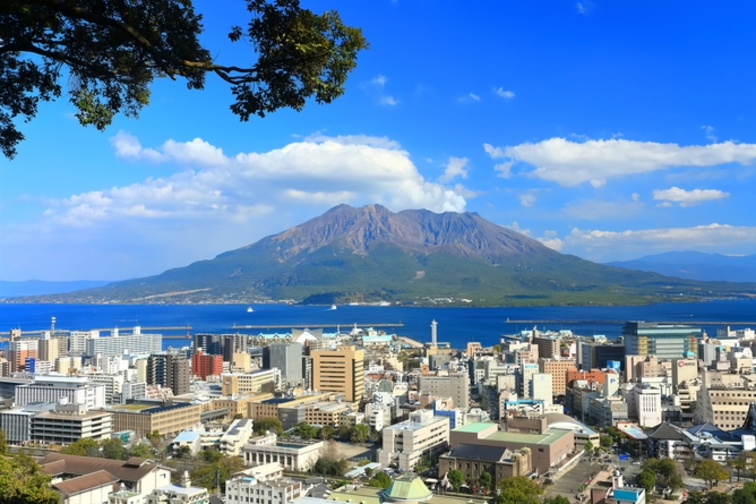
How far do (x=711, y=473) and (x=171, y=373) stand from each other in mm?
13959

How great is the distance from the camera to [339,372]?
19.1 meters

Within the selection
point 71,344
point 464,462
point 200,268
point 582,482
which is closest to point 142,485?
point 464,462

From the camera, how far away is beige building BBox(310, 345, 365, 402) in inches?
750

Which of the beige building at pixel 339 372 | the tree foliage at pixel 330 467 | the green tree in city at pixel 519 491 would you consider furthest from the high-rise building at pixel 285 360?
the green tree in city at pixel 519 491

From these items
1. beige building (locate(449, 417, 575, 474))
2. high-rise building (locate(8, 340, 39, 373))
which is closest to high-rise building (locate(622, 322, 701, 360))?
beige building (locate(449, 417, 575, 474))

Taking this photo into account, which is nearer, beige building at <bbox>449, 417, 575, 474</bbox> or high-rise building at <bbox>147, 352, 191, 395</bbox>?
beige building at <bbox>449, 417, 575, 474</bbox>

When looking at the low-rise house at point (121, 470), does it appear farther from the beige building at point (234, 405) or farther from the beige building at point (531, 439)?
the beige building at point (234, 405)

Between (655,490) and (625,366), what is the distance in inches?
452

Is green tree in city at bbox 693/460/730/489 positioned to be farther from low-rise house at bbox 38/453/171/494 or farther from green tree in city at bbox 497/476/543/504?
low-rise house at bbox 38/453/171/494

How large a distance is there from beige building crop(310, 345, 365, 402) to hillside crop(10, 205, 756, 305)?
40.7 m

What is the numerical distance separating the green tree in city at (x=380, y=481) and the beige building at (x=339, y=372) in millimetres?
8491

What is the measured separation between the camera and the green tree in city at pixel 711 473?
419 inches

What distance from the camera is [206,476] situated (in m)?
10.9

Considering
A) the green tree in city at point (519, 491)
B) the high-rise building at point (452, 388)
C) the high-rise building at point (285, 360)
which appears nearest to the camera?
the green tree in city at point (519, 491)
